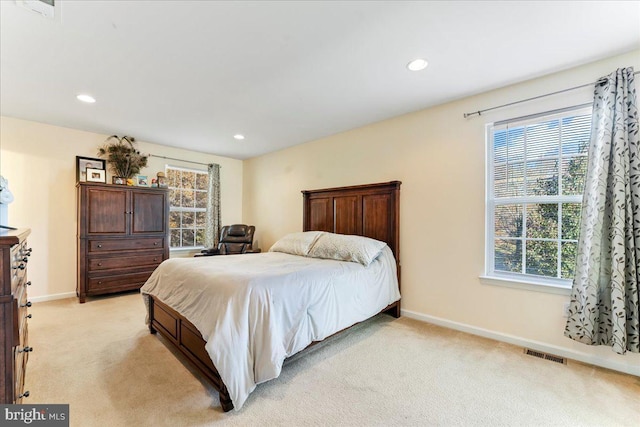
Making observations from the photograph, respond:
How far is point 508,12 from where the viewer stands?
1720 mm

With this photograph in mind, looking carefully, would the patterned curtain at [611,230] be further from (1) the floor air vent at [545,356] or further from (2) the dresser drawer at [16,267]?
(2) the dresser drawer at [16,267]

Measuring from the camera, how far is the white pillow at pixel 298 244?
3.37 meters

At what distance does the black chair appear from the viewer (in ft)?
15.9

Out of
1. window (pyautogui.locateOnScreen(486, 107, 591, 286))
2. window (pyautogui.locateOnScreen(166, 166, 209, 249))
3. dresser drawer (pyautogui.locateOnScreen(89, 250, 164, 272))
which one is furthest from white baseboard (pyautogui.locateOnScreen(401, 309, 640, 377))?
window (pyautogui.locateOnScreen(166, 166, 209, 249))

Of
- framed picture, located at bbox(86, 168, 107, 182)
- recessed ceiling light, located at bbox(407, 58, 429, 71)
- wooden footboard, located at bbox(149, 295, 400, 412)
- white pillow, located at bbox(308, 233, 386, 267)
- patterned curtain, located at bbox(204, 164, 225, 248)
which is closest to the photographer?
wooden footboard, located at bbox(149, 295, 400, 412)

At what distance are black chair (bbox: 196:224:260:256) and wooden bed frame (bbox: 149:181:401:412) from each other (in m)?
1.28

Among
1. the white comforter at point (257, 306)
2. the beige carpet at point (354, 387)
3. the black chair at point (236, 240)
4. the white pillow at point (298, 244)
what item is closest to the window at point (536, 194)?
the beige carpet at point (354, 387)

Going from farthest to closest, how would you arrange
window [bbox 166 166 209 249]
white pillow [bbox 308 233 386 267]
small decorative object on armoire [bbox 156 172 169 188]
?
window [bbox 166 166 209 249], small decorative object on armoire [bbox 156 172 169 188], white pillow [bbox 308 233 386 267]

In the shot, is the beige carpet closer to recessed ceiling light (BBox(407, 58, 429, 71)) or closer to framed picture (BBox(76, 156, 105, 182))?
framed picture (BBox(76, 156, 105, 182))

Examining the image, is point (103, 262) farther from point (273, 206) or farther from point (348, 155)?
point (348, 155)

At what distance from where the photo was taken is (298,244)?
346cm

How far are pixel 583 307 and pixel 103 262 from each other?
543cm

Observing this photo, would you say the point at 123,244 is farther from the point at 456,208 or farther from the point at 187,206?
the point at 456,208

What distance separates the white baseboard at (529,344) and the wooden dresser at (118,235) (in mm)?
3885
